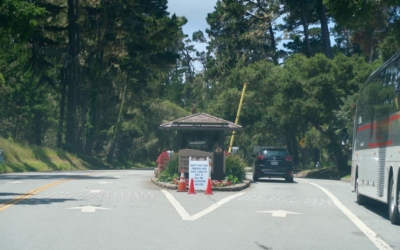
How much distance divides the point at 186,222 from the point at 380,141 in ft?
17.4

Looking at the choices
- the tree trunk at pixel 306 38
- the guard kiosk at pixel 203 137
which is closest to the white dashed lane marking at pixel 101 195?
the guard kiosk at pixel 203 137

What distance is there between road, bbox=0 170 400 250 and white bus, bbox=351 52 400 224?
627mm

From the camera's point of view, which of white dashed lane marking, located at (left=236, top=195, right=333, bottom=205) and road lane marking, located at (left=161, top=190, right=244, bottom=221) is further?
white dashed lane marking, located at (left=236, top=195, right=333, bottom=205)

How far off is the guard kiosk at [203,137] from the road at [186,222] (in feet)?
13.6

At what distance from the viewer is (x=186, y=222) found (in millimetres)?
14250

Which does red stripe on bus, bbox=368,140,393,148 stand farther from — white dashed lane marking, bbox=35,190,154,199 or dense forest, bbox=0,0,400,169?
dense forest, bbox=0,0,400,169

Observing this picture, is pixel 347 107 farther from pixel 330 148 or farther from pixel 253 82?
pixel 253 82

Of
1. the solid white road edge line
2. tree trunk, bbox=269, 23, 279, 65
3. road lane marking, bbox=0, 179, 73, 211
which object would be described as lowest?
road lane marking, bbox=0, 179, 73, 211

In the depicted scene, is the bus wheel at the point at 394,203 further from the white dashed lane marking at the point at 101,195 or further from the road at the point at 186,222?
the white dashed lane marking at the point at 101,195

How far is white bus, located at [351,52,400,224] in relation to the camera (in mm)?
14312

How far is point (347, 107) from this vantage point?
43.0 m

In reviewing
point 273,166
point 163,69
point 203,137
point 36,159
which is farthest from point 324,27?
point 203,137

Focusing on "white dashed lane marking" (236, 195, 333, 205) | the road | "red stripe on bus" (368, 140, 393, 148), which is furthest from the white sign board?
"red stripe on bus" (368, 140, 393, 148)

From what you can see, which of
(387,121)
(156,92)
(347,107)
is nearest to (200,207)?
(387,121)
